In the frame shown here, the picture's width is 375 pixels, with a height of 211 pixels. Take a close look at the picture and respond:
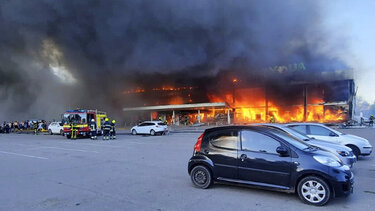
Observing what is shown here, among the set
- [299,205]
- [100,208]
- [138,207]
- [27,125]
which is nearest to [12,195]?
[100,208]

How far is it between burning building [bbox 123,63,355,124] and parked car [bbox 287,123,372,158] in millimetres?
26477

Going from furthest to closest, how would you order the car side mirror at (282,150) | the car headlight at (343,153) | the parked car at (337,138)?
the parked car at (337,138), the car headlight at (343,153), the car side mirror at (282,150)

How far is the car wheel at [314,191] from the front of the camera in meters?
3.72

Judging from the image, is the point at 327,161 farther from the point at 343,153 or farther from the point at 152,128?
the point at 152,128

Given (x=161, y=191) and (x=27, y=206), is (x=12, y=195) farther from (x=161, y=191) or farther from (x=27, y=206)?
(x=161, y=191)

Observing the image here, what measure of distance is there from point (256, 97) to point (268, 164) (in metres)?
40.5

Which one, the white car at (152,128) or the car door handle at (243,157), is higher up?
the car door handle at (243,157)

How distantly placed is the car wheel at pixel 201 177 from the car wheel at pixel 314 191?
1637 mm

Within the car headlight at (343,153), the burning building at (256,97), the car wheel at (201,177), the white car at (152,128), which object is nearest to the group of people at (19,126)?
the burning building at (256,97)

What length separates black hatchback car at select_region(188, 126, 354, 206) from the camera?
3760 mm

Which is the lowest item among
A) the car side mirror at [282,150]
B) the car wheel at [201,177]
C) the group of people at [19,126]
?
the group of people at [19,126]

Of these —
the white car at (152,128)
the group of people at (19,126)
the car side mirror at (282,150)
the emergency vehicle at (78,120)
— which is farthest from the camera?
the group of people at (19,126)

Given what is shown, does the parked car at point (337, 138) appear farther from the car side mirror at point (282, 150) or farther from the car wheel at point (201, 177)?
the car wheel at point (201, 177)

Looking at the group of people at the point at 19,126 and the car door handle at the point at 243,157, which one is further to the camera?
the group of people at the point at 19,126
